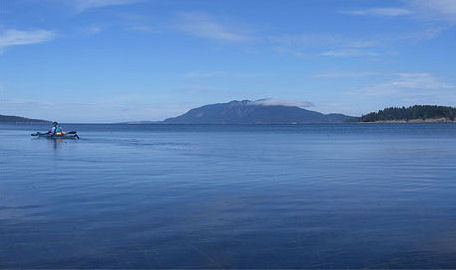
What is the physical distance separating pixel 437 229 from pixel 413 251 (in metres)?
2.08

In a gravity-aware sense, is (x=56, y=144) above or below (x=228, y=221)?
above

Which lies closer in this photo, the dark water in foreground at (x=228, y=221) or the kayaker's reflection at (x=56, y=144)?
the dark water in foreground at (x=228, y=221)

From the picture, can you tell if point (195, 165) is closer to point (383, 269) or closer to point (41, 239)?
point (41, 239)

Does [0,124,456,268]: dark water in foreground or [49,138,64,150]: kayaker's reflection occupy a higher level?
[49,138,64,150]: kayaker's reflection

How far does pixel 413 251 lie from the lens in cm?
902

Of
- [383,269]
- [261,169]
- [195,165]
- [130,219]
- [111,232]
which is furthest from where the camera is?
[195,165]

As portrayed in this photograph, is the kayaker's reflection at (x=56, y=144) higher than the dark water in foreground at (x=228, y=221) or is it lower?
higher

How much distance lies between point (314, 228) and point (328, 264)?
2.51m

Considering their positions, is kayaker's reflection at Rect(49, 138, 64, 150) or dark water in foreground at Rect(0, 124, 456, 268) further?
kayaker's reflection at Rect(49, 138, 64, 150)

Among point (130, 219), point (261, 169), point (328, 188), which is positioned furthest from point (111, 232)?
point (261, 169)

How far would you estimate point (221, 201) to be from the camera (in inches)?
576

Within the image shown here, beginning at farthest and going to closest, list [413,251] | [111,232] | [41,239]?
1. [111,232]
2. [41,239]
3. [413,251]

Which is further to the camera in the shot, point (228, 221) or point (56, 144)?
point (56, 144)

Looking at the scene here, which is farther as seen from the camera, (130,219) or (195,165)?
(195,165)
